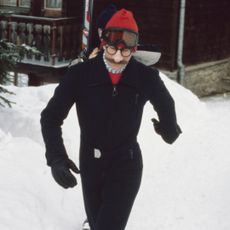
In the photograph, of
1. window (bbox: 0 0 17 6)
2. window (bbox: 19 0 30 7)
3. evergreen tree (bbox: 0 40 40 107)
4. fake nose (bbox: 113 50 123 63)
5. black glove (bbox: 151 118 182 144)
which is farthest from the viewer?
window (bbox: 0 0 17 6)

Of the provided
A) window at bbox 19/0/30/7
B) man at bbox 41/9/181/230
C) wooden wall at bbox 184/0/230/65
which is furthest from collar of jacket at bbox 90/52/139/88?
window at bbox 19/0/30/7

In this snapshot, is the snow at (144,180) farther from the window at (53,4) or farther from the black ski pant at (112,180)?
the window at (53,4)

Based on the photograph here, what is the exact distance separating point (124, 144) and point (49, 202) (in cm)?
172

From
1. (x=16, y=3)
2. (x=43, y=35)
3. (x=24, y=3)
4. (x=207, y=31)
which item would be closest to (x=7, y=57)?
(x=43, y=35)

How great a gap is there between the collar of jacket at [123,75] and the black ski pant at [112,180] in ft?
1.26

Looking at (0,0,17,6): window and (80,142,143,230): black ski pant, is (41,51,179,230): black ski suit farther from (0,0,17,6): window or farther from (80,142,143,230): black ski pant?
(0,0,17,6): window

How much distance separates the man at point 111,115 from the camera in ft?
10.7

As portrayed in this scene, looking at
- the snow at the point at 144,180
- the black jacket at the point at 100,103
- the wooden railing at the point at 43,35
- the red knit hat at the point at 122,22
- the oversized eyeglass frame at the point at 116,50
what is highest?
the red knit hat at the point at 122,22

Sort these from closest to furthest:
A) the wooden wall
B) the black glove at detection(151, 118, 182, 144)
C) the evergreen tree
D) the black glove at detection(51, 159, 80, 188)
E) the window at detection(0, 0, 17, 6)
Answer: the black glove at detection(51, 159, 80, 188) < the black glove at detection(151, 118, 182, 144) < the evergreen tree < the wooden wall < the window at detection(0, 0, 17, 6)

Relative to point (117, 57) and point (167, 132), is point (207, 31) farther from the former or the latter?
point (117, 57)

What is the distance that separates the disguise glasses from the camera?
3.28 metres

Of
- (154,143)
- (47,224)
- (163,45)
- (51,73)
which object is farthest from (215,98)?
(47,224)

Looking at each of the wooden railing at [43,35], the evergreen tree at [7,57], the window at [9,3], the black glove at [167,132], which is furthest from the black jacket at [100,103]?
the window at [9,3]

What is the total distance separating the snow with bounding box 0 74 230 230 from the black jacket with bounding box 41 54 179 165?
1.00 meters
